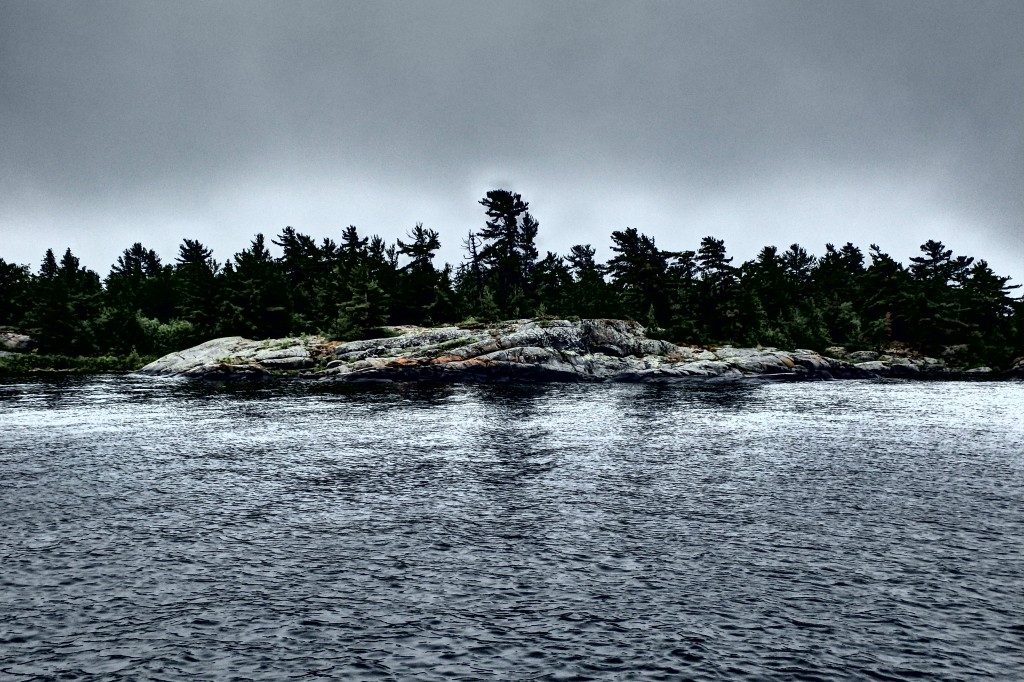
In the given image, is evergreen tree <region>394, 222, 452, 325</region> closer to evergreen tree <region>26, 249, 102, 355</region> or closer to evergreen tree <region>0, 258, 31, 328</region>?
evergreen tree <region>26, 249, 102, 355</region>

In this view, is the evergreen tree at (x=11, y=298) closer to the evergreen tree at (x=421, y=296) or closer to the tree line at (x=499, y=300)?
the tree line at (x=499, y=300)

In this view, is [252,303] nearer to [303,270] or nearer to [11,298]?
[303,270]

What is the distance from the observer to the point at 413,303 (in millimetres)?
90750

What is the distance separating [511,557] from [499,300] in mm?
86117

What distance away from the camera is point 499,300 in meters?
98.4

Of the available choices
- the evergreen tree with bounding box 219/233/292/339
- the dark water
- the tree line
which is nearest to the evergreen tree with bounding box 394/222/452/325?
the tree line

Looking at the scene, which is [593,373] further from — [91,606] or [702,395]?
[91,606]

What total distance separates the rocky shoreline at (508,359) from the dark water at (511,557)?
41.5m

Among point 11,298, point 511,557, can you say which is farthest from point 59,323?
point 511,557

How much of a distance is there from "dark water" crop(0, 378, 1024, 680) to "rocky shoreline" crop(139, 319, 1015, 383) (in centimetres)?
4153

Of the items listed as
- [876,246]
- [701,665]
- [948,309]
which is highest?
[876,246]

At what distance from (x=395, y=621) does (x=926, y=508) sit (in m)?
15.4

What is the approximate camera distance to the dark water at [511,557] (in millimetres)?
9008


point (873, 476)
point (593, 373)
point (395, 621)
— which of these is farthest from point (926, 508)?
point (593, 373)
